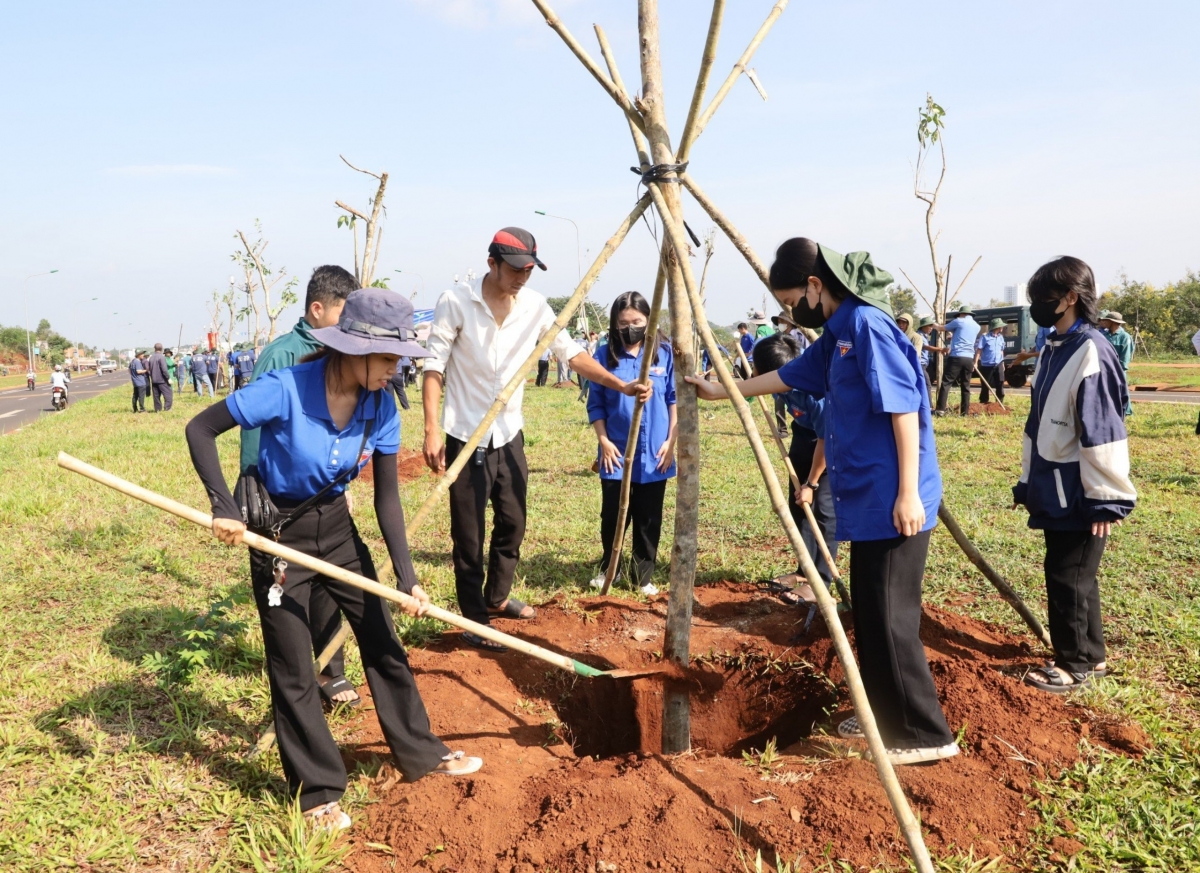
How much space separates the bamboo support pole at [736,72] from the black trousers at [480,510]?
176 cm

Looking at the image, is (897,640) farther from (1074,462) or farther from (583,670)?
(1074,462)

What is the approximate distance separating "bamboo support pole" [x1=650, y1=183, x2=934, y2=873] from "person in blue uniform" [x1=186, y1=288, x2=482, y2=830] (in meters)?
1.03

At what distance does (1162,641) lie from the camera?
3.96 metres

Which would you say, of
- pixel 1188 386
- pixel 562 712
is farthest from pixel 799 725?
pixel 1188 386

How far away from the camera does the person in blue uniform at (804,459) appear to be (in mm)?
4406

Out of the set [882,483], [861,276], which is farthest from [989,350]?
[882,483]

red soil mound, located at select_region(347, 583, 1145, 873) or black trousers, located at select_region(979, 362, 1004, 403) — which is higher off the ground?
black trousers, located at select_region(979, 362, 1004, 403)

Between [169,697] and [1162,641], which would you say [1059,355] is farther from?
[169,697]

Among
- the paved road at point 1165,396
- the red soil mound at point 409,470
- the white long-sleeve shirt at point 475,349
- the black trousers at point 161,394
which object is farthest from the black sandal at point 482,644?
the black trousers at point 161,394

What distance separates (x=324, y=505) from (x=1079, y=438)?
2962 mm

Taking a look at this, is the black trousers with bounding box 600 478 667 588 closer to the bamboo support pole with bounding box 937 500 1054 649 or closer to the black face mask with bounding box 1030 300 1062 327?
the bamboo support pole with bounding box 937 500 1054 649

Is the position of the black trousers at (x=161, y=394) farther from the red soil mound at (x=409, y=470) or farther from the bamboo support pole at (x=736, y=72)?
the bamboo support pole at (x=736, y=72)

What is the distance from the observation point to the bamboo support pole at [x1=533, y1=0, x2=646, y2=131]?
3.32 meters

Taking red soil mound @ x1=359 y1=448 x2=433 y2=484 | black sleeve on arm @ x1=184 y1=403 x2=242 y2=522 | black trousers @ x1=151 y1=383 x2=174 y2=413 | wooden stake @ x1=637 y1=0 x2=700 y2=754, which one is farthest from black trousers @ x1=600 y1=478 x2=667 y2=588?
black trousers @ x1=151 y1=383 x2=174 y2=413
